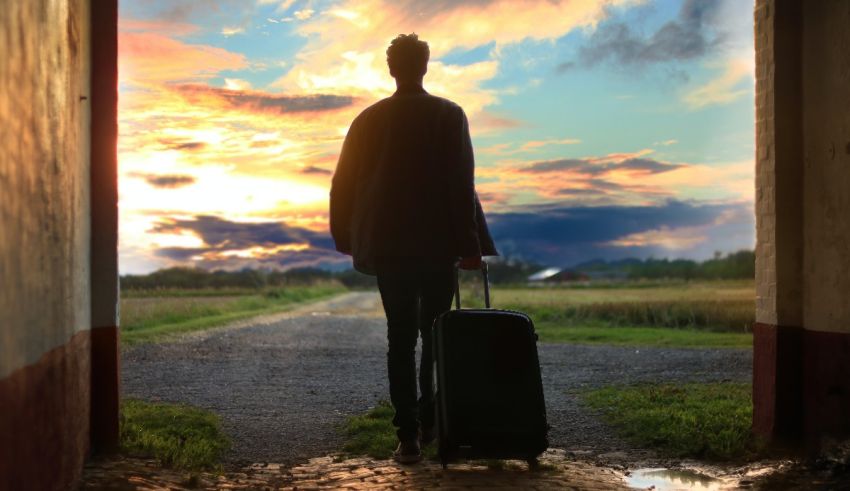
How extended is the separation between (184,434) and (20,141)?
11.6ft

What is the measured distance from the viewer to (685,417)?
7.00m

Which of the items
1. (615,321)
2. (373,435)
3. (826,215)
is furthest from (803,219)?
(615,321)

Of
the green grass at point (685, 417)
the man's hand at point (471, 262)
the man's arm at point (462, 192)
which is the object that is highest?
the man's arm at point (462, 192)

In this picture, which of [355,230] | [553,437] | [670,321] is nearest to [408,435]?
[355,230]

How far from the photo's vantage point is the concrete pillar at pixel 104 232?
5609mm

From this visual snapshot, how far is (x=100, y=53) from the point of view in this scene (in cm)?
570

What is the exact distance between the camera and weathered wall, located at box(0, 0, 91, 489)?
3258 millimetres

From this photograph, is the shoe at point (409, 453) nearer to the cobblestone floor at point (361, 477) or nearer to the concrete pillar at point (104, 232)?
the cobblestone floor at point (361, 477)

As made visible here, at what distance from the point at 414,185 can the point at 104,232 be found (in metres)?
2.04

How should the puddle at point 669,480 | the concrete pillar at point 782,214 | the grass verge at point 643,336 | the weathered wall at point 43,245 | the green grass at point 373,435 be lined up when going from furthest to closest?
the grass verge at point 643,336
the concrete pillar at point 782,214
the green grass at point 373,435
the puddle at point 669,480
the weathered wall at point 43,245

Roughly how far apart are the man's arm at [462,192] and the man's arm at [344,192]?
60 cm

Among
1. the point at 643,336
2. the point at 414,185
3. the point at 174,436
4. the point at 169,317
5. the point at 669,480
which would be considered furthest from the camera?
the point at 169,317

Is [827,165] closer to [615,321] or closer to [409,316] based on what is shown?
[409,316]

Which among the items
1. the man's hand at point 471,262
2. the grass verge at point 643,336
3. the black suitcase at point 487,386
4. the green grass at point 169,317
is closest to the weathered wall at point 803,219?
the black suitcase at point 487,386
